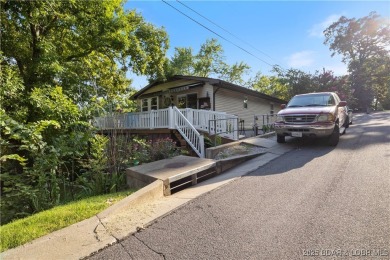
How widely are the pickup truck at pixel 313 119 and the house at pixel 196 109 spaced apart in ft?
7.23

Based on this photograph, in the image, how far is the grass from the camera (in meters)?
2.86

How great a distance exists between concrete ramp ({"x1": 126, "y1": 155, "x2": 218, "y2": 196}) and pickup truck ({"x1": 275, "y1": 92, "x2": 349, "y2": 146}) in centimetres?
345

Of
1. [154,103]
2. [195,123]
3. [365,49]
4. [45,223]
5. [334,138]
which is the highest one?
[365,49]

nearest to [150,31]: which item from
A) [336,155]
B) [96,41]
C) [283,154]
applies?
[96,41]

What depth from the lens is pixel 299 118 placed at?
24.5 feet

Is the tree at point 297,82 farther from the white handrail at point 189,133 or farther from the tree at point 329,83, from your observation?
the white handrail at point 189,133

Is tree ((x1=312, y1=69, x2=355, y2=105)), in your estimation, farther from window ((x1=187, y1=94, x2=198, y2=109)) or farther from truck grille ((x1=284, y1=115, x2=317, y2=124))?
truck grille ((x1=284, y1=115, x2=317, y2=124))

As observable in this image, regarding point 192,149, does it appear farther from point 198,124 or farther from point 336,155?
point 336,155

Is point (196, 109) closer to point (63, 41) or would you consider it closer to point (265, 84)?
point (63, 41)

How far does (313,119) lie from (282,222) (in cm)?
523

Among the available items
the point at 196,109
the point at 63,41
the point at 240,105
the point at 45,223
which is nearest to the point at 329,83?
the point at 240,105

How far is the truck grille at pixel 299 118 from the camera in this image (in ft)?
23.8

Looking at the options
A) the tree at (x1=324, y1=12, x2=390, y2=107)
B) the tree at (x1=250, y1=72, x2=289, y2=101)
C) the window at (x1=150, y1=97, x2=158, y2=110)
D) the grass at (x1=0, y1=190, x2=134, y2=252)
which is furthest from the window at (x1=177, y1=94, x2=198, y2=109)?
the tree at (x1=324, y1=12, x2=390, y2=107)

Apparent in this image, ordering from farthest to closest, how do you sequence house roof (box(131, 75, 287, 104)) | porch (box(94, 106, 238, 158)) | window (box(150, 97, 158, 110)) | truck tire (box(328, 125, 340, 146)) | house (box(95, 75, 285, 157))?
window (box(150, 97, 158, 110)), house roof (box(131, 75, 287, 104)), house (box(95, 75, 285, 157)), porch (box(94, 106, 238, 158)), truck tire (box(328, 125, 340, 146))
